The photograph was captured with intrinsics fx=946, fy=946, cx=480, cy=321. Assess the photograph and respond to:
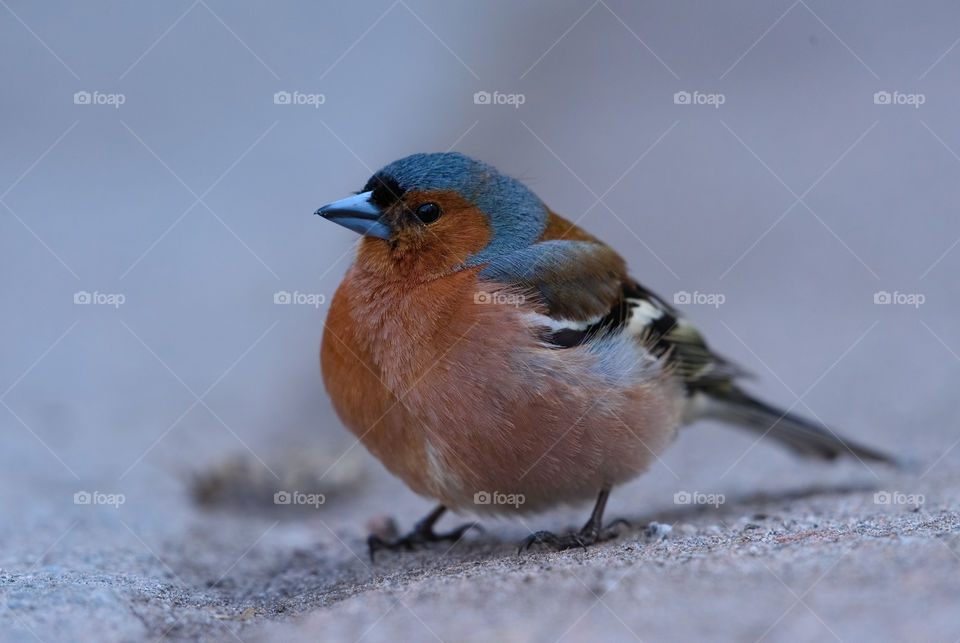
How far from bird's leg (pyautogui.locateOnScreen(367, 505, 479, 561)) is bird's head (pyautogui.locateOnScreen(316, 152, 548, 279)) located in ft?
5.08

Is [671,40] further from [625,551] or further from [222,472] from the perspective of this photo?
[625,551]

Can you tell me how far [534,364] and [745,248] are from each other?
700cm

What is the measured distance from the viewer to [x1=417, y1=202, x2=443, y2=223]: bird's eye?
492 centimetres

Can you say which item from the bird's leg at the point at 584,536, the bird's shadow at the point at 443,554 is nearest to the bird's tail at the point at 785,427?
the bird's shadow at the point at 443,554

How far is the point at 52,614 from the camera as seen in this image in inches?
143

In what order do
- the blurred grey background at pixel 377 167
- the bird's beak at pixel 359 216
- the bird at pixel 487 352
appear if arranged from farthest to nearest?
the blurred grey background at pixel 377 167
the bird's beak at pixel 359 216
the bird at pixel 487 352

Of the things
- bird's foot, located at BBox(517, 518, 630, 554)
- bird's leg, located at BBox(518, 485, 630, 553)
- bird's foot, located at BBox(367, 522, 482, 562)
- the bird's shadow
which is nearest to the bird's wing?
the bird's shadow

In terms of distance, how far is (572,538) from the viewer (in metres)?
5.10

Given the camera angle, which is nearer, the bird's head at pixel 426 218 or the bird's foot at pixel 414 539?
the bird's head at pixel 426 218

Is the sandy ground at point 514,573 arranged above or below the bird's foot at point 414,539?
above

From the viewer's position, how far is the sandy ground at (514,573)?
3205mm

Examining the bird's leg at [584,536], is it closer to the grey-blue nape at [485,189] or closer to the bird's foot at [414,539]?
the bird's foot at [414,539]

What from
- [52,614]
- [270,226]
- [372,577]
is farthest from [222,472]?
[270,226]

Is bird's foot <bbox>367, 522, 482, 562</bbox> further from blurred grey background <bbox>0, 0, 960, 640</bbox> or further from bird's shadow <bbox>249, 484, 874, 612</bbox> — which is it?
blurred grey background <bbox>0, 0, 960, 640</bbox>
